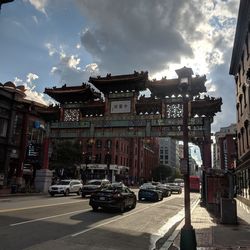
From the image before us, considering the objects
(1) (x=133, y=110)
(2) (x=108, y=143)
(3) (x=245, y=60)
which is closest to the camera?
(3) (x=245, y=60)

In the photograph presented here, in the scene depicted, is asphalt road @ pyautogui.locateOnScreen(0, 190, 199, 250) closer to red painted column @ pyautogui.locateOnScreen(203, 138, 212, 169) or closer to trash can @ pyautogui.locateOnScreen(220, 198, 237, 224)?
trash can @ pyautogui.locateOnScreen(220, 198, 237, 224)

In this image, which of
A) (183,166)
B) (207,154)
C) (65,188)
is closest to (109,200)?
(183,166)

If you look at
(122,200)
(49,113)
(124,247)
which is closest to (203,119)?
(122,200)

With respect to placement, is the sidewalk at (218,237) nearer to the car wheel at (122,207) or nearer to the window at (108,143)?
the car wheel at (122,207)

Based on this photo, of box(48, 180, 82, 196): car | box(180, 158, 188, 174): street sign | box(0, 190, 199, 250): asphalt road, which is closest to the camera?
box(0, 190, 199, 250): asphalt road

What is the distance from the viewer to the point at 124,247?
10.2m

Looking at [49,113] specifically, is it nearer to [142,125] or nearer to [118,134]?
A: [118,134]

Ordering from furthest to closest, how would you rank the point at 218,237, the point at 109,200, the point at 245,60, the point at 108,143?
1. the point at 108,143
2. the point at 245,60
3. the point at 109,200
4. the point at 218,237

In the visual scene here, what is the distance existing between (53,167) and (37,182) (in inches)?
886

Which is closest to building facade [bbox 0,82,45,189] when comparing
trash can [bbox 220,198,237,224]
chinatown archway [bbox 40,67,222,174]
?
chinatown archway [bbox 40,67,222,174]

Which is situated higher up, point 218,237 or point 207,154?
point 207,154

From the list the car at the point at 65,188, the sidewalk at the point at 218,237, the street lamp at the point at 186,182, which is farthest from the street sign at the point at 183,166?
the car at the point at 65,188

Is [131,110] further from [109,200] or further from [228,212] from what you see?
[228,212]

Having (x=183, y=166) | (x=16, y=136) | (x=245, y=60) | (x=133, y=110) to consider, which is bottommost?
(x=183, y=166)
